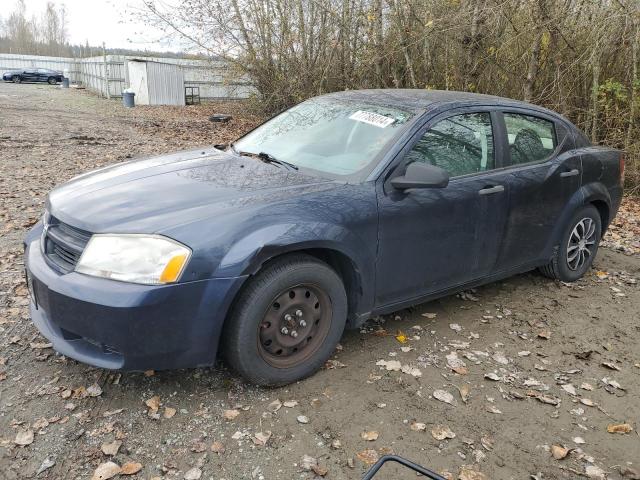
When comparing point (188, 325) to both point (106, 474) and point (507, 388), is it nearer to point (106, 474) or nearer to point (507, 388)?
point (106, 474)

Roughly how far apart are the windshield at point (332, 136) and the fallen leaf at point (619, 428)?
206 centimetres

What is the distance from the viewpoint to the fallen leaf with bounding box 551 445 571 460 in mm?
2637

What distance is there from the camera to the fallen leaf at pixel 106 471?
2.36 m

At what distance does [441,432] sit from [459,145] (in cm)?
198

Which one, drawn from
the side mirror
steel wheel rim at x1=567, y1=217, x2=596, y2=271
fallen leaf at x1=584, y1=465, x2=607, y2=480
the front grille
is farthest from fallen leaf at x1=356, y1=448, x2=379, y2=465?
steel wheel rim at x1=567, y1=217, x2=596, y2=271

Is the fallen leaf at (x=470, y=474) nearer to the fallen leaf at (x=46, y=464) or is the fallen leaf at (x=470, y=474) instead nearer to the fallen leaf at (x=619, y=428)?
the fallen leaf at (x=619, y=428)

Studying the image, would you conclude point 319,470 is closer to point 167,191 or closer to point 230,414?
point 230,414

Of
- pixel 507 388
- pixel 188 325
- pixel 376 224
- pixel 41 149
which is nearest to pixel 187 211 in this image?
pixel 188 325

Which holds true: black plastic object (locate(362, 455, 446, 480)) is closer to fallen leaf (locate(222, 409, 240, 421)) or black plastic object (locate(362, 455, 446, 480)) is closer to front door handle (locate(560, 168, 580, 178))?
fallen leaf (locate(222, 409, 240, 421))

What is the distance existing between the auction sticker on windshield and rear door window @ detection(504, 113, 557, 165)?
107 cm

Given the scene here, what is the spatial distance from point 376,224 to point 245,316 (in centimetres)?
99

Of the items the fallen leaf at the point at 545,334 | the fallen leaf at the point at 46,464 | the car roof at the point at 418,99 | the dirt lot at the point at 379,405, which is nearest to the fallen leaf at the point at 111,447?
the dirt lot at the point at 379,405

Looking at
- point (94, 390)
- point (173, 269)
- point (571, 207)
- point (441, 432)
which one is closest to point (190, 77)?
point (571, 207)

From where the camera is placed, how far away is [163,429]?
2.68 metres
